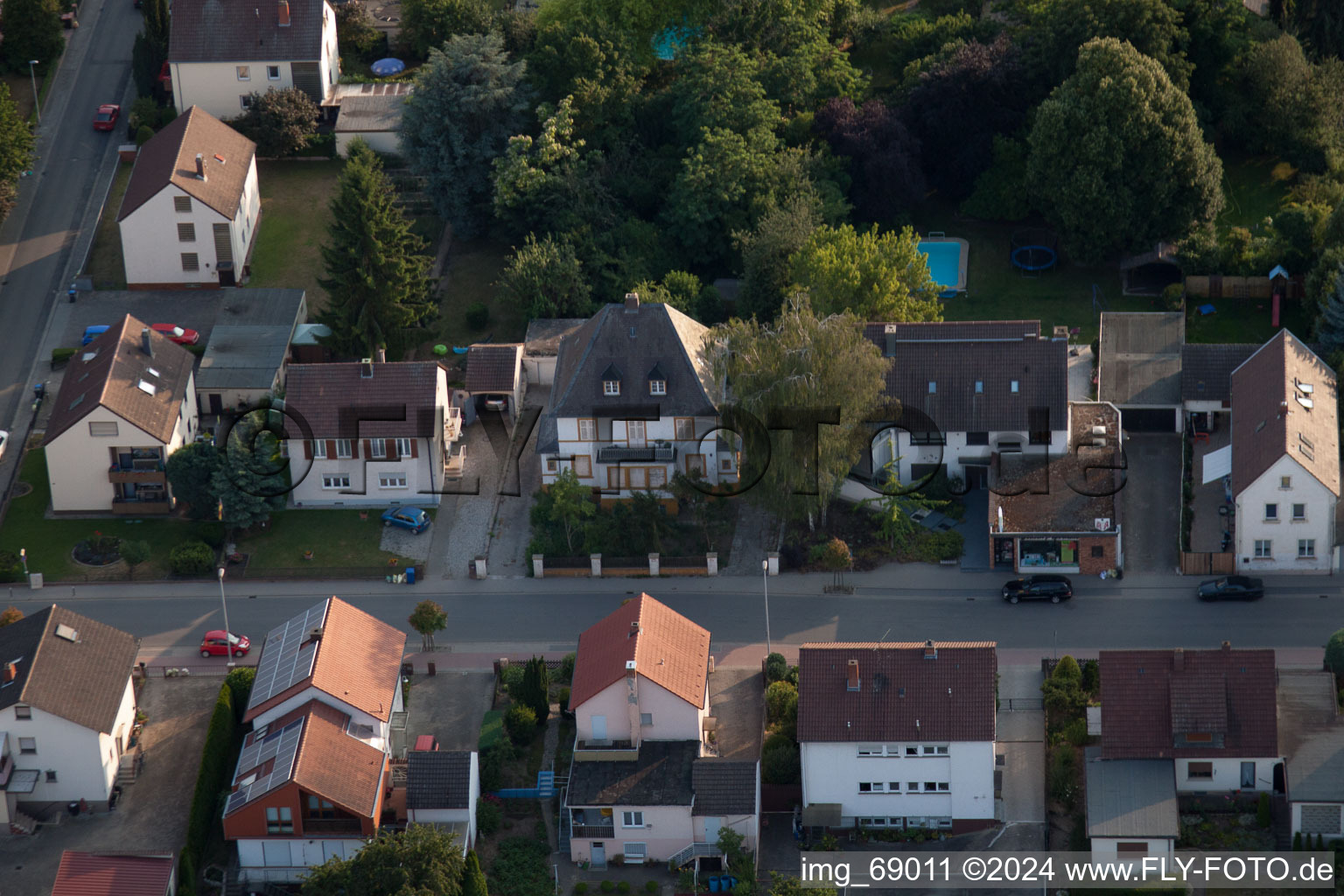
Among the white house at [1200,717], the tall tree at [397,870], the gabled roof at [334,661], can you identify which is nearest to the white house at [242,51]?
the gabled roof at [334,661]

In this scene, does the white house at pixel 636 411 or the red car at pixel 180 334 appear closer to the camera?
the white house at pixel 636 411

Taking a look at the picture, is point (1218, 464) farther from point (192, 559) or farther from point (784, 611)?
point (192, 559)

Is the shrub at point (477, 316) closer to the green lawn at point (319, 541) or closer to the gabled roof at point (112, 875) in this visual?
the green lawn at point (319, 541)

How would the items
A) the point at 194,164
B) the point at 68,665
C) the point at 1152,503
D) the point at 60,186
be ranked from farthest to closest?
the point at 60,186 < the point at 194,164 < the point at 1152,503 < the point at 68,665

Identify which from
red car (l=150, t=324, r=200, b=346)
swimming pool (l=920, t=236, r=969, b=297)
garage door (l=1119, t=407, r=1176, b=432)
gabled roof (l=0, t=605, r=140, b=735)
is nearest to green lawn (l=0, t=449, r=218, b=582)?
gabled roof (l=0, t=605, r=140, b=735)

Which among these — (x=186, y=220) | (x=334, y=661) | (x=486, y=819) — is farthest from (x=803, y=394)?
(x=186, y=220)

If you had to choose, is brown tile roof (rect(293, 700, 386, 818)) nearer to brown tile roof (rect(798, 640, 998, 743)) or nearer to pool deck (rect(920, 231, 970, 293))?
brown tile roof (rect(798, 640, 998, 743))
